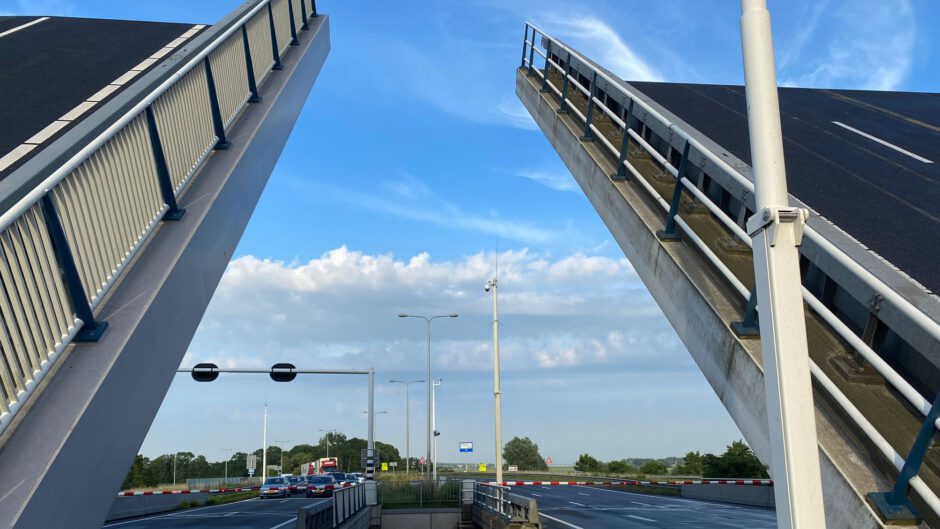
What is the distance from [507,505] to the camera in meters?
19.0

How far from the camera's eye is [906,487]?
169 inches

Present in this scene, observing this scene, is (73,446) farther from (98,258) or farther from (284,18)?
(284,18)

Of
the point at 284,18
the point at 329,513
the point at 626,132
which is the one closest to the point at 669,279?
the point at 626,132

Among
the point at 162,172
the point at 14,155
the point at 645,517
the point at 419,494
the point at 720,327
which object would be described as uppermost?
the point at 14,155

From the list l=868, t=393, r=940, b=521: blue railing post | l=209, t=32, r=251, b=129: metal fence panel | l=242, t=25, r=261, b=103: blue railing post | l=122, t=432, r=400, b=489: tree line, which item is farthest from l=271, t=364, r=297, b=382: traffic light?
l=122, t=432, r=400, b=489: tree line

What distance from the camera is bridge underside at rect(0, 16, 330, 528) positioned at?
4.51 meters

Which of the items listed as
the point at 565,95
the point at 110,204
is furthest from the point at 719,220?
the point at 565,95

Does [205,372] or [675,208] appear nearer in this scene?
[675,208]

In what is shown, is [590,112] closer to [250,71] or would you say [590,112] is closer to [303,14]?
[250,71]

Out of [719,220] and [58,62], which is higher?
[58,62]

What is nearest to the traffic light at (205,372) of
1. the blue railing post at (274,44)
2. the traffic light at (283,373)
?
the traffic light at (283,373)

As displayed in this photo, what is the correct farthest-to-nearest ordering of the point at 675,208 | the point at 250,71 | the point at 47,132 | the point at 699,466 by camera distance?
the point at 699,466, the point at 250,71, the point at 47,132, the point at 675,208

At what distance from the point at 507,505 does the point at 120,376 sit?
14.8 metres

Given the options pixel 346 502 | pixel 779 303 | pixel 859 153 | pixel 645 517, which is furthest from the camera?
pixel 645 517
